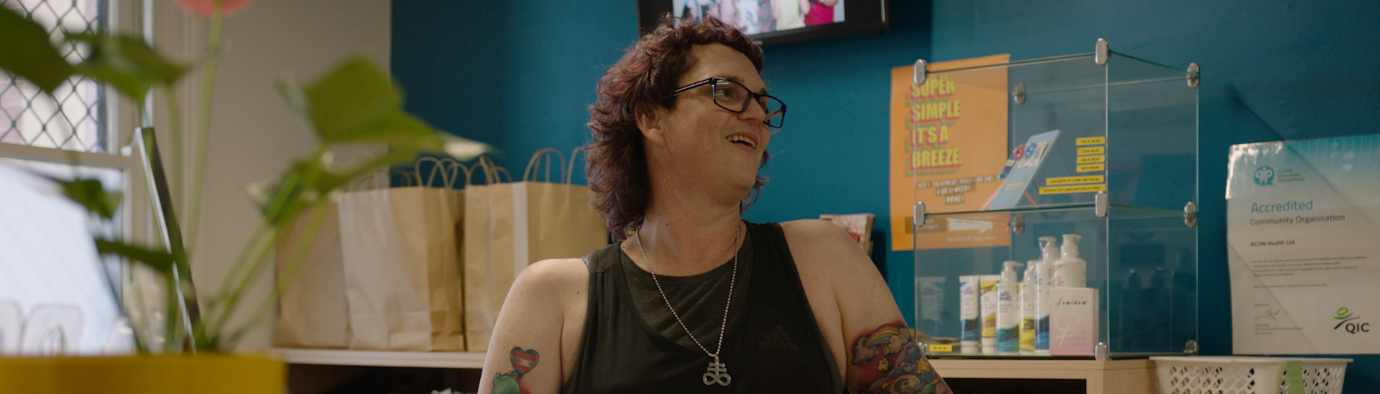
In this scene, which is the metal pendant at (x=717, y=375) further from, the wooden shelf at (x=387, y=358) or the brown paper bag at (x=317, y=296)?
the brown paper bag at (x=317, y=296)

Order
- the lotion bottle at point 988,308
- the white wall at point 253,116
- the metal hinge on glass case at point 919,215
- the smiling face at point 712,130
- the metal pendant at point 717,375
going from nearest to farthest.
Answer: the metal pendant at point 717,375, the smiling face at point 712,130, the lotion bottle at point 988,308, the metal hinge on glass case at point 919,215, the white wall at point 253,116

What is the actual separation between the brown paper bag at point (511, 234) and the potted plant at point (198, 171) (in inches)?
84.7

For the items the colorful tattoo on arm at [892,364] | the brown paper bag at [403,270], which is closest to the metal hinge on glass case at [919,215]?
the colorful tattoo on arm at [892,364]

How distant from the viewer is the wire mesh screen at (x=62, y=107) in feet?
8.08

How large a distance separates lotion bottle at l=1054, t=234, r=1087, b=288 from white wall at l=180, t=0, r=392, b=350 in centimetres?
184

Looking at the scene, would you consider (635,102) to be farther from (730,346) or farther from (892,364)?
(892,364)

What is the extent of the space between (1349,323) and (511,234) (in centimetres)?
188

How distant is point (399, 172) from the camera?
3.29m

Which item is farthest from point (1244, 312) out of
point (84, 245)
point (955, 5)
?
point (84, 245)

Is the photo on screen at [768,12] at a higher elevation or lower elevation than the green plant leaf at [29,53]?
higher

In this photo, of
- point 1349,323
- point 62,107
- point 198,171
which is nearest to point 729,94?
point 198,171

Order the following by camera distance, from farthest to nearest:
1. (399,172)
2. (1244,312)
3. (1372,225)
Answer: (399,172)
(1244,312)
(1372,225)

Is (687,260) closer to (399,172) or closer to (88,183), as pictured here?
(88,183)

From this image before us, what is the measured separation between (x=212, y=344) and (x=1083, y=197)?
1932 millimetres
